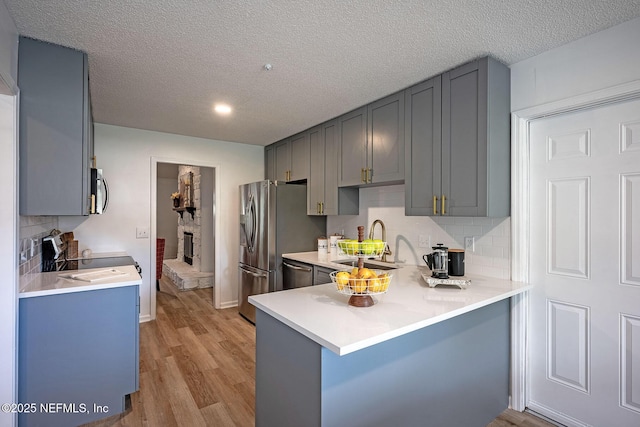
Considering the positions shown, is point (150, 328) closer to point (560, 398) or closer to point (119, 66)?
point (119, 66)

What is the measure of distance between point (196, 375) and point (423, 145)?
2555 mm

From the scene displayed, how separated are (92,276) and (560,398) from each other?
10.3 feet

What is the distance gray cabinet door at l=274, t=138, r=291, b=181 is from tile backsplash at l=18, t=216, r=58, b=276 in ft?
8.10

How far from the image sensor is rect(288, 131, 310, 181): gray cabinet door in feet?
12.4

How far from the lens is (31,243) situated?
2205 millimetres

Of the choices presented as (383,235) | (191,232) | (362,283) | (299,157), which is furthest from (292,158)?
(191,232)

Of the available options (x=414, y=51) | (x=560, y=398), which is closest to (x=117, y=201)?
(x=414, y=51)

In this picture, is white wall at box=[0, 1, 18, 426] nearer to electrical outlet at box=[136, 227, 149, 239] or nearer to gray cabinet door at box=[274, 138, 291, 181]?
electrical outlet at box=[136, 227, 149, 239]

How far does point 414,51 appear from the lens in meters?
2.00

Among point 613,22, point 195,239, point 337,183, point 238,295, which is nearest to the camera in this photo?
point 613,22

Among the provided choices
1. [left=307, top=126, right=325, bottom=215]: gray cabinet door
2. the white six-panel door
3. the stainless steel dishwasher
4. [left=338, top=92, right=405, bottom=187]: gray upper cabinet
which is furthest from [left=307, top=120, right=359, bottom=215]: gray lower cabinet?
the white six-panel door

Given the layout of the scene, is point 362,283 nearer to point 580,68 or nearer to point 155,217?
point 580,68

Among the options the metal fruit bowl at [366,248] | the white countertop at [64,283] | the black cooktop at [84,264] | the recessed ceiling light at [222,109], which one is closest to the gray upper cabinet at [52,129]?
the white countertop at [64,283]

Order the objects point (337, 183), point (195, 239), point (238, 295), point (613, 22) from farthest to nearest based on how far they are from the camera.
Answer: point (195, 239) → point (238, 295) → point (337, 183) → point (613, 22)
